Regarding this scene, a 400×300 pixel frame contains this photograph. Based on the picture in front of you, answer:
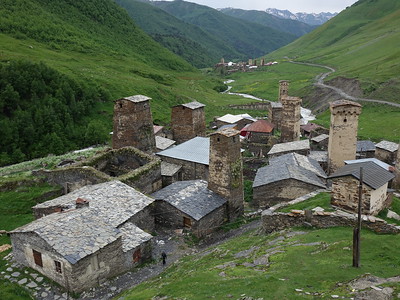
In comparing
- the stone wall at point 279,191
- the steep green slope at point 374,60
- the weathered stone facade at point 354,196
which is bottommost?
the stone wall at point 279,191

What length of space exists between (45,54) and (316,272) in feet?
326

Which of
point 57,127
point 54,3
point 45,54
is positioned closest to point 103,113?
point 57,127

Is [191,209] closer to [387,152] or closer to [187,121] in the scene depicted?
[187,121]

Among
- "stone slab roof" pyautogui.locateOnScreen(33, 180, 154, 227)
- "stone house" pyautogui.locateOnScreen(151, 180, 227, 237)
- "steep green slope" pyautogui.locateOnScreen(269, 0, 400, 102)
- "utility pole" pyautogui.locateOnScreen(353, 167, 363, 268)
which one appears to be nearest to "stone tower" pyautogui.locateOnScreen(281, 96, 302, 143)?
"stone house" pyautogui.locateOnScreen(151, 180, 227, 237)

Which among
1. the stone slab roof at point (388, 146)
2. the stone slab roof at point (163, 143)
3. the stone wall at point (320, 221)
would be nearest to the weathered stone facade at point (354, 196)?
the stone wall at point (320, 221)

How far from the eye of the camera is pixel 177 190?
29422 mm

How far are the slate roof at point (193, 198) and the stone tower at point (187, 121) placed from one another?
17.2m

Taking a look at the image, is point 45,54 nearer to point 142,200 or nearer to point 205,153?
point 205,153

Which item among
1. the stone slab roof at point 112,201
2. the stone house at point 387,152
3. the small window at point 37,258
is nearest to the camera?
the small window at point 37,258

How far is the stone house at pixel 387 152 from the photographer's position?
43.4m

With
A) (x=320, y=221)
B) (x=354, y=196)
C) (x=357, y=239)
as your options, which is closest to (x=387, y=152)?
(x=354, y=196)

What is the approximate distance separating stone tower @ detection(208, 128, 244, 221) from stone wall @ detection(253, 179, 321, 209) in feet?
10.7

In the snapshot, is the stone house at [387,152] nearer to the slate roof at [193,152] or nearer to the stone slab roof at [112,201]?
the slate roof at [193,152]

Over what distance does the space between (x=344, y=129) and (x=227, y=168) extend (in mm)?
13818
